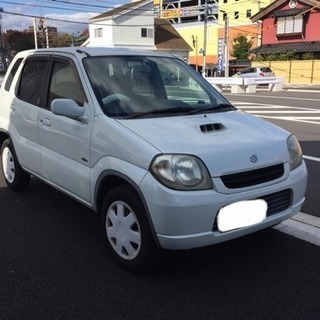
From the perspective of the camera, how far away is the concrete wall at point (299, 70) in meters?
36.5

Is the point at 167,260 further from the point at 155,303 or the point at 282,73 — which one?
the point at 282,73

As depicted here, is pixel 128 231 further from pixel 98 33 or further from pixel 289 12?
pixel 98 33

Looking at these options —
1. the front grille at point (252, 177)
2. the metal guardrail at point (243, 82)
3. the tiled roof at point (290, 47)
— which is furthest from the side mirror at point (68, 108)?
the tiled roof at point (290, 47)

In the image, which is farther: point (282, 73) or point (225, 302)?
point (282, 73)

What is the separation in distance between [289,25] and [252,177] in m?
43.0

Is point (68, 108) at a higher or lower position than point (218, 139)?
higher

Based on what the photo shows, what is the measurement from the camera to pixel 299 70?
124 feet

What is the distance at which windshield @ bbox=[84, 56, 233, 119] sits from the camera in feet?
12.5

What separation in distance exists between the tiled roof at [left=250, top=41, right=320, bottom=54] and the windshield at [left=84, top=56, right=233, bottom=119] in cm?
3799

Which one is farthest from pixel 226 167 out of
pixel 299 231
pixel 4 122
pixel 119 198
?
pixel 4 122

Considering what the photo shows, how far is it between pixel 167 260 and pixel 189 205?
860 mm

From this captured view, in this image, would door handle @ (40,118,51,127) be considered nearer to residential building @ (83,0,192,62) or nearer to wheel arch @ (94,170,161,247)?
wheel arch @ (94,170,161,247)

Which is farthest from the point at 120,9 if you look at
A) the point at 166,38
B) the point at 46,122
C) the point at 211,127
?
the point at 211,127

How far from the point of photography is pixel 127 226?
338cm
